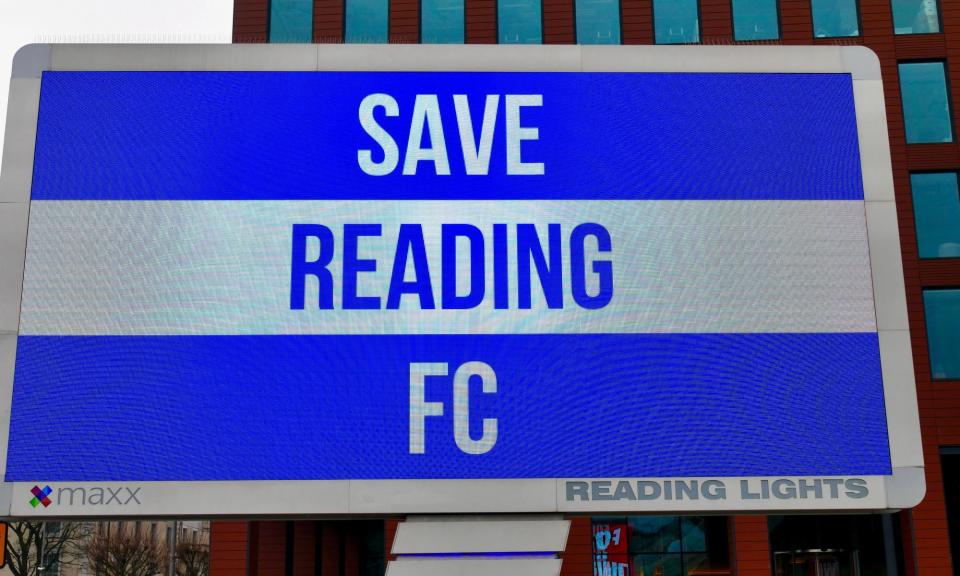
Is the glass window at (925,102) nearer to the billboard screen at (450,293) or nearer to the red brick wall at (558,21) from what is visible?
the red brick wall at (558,21)

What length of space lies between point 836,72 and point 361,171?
490cm

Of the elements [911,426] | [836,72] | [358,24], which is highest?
[358,24]

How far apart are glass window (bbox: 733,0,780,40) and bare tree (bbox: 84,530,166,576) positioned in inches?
1719

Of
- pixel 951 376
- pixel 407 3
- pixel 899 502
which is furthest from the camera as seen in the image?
pixel 407 3

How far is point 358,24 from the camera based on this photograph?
26109mm

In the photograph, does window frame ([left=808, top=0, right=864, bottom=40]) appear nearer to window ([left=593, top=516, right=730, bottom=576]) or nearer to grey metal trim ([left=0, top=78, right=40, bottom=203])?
window ([left=593, top=516, right=730, bottom=576])

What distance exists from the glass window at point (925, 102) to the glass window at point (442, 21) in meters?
11.4

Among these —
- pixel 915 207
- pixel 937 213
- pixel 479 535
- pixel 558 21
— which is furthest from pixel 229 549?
pixel 937 213

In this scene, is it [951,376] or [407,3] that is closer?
[951,376]

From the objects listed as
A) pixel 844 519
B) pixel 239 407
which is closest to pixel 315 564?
pixel 844 519

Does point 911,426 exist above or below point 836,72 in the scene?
below

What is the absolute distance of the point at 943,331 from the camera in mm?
24547

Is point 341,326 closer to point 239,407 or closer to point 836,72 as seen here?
point 239,407

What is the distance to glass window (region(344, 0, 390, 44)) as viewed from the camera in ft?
85.1
